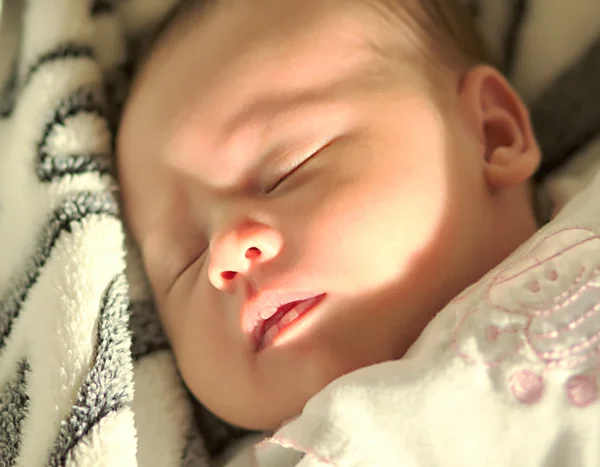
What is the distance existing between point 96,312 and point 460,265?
46 cm

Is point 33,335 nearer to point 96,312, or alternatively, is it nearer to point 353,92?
point 96,312

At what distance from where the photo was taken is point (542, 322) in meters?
0.62

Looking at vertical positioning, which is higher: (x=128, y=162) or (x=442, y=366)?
(x=128, y=162)

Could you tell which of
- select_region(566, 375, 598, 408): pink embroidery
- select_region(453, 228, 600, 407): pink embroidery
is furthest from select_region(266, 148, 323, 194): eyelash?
select_region(566, 375, 598, 408): pink embroidery

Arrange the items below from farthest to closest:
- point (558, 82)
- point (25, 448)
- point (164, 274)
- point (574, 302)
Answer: point (558, 82) < point (164, 274) < point (25, 448) < point (574, 302)

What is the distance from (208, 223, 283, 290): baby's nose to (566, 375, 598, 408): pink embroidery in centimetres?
32

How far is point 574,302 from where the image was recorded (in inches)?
24.5

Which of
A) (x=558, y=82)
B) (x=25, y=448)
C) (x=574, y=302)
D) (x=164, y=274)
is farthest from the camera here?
(x=558, y=82)

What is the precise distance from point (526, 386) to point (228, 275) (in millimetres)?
344

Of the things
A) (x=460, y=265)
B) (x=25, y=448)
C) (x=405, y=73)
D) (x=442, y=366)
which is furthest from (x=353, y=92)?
(x=25, y=448)

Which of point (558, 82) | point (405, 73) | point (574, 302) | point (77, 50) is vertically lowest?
point (558, 82)

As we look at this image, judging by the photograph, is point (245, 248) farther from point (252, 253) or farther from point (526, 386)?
point (526, 386)

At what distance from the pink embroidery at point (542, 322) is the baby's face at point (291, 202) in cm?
10

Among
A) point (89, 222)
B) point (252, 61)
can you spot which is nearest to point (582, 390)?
point (252, 61)
